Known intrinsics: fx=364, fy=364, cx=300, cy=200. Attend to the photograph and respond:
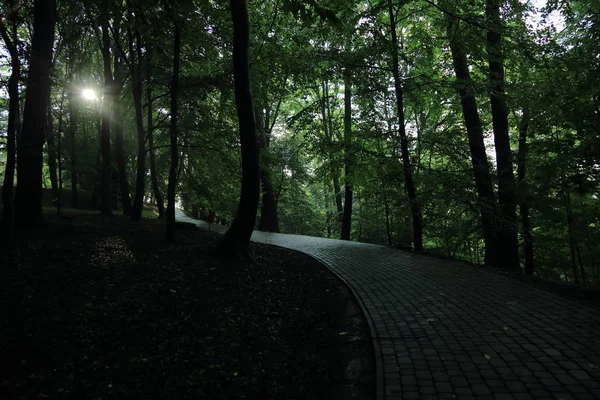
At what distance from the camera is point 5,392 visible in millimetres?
3234

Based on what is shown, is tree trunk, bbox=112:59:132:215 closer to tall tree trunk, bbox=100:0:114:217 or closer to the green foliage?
tall tree trunk, bbox=100:0:114:217

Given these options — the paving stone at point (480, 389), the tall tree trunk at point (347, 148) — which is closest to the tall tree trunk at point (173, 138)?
the tall tree trunk at point (347, 148)

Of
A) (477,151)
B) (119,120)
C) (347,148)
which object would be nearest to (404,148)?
(347,148)

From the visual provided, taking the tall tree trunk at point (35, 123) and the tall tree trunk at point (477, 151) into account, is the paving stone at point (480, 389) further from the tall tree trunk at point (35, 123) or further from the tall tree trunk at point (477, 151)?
the tall tree trunk at point (35, 123)

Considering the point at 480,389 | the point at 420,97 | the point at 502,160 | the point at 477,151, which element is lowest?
the point at 480,389

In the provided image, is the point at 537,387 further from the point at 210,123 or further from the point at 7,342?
the point at 210,123

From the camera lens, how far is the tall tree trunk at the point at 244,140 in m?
8.59

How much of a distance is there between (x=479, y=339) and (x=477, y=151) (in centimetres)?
828

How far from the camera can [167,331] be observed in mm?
4910

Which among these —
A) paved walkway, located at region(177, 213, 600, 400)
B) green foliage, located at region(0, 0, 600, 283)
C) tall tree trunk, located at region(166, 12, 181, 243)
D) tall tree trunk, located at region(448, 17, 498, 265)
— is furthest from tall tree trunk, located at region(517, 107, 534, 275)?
tall tree trunk, located at region(166, 12, 181, 243)

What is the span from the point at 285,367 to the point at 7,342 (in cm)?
306

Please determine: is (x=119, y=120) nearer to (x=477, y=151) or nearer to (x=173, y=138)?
(x=173, y=138)

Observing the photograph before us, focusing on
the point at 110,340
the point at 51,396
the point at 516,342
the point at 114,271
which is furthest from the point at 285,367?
the point at 114,271

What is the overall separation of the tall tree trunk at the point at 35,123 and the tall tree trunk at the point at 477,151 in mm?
10394
